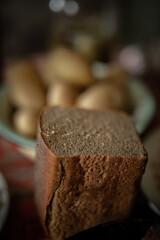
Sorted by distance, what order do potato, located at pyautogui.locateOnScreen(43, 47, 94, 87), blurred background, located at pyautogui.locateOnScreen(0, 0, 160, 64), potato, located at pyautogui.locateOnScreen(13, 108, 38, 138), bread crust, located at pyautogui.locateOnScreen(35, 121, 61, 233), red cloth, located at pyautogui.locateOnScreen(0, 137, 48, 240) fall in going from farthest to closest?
blurred background, located at pyautogui.locateOnScreen(0, 0, 160, 64), potato, located at pyautogui.locateOnScreen(43, 47, 94, 87), potato, located at pyautogui.locateOnScreen(13, 108, 38, 138), red cloth, located at pyautogui.locateOnScreen(0, 137, 48, 240), bread crust, located at pyautogui.locateOnScreen(35, 121, 61, 233)

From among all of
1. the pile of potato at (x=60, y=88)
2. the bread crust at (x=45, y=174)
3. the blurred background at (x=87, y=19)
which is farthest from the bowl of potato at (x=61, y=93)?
the blurred background at (x=87, y=19)

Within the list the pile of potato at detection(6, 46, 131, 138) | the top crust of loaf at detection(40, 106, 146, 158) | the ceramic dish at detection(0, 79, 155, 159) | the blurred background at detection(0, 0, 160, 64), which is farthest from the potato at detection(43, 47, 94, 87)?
the blurred background at detection(0, 0, 160, 64)

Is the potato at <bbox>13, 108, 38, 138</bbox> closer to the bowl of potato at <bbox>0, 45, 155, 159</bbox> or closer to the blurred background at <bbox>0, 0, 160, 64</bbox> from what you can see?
the bowl of potato at <bbox>0, 45, 155, 159</bbox>

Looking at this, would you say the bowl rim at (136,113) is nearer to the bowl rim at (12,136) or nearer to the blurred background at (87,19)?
the bowl rim at (12,136)

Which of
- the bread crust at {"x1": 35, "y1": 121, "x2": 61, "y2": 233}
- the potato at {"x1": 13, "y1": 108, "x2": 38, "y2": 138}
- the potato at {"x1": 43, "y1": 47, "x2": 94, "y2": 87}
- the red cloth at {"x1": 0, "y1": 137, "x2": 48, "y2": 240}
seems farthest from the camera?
the potato at {"x1": 43, "y1": 47, "x2": 94, "y2": 87}

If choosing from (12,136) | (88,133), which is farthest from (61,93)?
(88,133)
